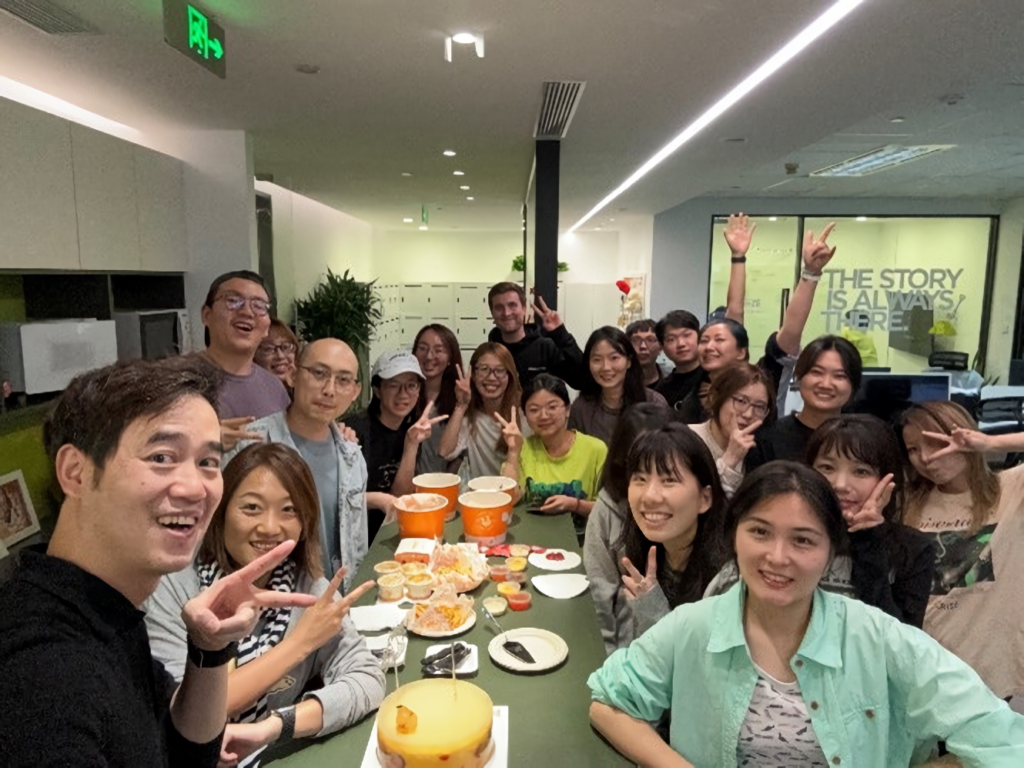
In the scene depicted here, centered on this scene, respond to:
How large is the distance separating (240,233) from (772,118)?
3350 mm

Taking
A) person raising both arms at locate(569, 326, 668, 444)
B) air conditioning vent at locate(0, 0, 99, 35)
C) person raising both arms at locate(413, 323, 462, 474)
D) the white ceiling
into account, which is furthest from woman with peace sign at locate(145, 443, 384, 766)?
air conditioning vent at locate(0, 0, 99, 35)

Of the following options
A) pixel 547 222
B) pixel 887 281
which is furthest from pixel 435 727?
pixel 887 281

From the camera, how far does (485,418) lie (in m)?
2.77

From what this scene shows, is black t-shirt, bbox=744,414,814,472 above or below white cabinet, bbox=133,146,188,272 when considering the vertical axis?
below

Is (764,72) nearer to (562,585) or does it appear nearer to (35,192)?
(562,585)

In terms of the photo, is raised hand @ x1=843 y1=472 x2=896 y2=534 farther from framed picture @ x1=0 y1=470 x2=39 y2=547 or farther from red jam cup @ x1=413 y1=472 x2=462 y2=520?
framed picture @ x1=0 y1=470 x2=39 y2=547

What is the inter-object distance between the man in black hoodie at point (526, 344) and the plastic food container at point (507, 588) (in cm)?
167

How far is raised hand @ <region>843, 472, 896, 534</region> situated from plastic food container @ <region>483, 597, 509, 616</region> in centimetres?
90

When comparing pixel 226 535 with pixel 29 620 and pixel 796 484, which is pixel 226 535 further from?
pixel 796 484

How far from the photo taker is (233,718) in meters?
1.25

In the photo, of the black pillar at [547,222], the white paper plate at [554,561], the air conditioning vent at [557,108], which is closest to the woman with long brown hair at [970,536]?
the white paper plate at [554,561]

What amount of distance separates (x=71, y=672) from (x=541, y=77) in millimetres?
2896

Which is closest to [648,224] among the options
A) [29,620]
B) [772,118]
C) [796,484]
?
[772,118]

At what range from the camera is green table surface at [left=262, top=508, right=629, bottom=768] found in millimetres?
1156
